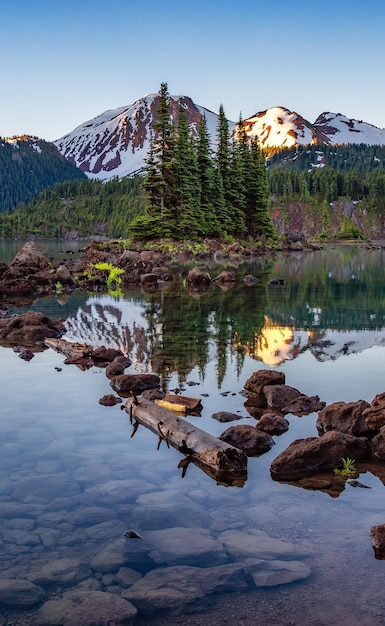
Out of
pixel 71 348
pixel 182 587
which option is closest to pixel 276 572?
pixel 182 587

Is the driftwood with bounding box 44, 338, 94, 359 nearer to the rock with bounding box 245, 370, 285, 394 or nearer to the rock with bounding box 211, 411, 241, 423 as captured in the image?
the rock with bounding box 245, 370, 285, 394

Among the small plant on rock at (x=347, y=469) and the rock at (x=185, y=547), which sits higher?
the small plant on rock at (x=347, y=469)

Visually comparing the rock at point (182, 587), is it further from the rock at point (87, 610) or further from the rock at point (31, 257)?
the rock at point (31, 257)

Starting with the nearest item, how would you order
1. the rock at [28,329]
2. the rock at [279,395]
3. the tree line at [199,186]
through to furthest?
1. the rock at [279,395]
2. the rock at [28,329]
3. the tree line at [199,186]

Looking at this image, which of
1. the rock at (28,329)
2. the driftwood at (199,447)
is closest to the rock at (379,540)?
the driftwood at (199,447)

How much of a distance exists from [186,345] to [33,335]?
18.5 ft

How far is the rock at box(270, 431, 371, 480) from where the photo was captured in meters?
9.55

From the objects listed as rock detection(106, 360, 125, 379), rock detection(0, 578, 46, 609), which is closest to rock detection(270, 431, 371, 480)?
rock detection(0, 578, 46, 609)

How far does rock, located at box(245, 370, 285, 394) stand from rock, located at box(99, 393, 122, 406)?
3216mm

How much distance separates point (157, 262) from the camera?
5747 cm

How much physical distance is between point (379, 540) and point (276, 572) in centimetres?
144

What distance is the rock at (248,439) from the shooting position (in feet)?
34.7

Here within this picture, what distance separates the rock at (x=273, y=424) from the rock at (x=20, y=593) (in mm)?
6022

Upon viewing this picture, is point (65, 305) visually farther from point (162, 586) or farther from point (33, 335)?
point (162, 586)
